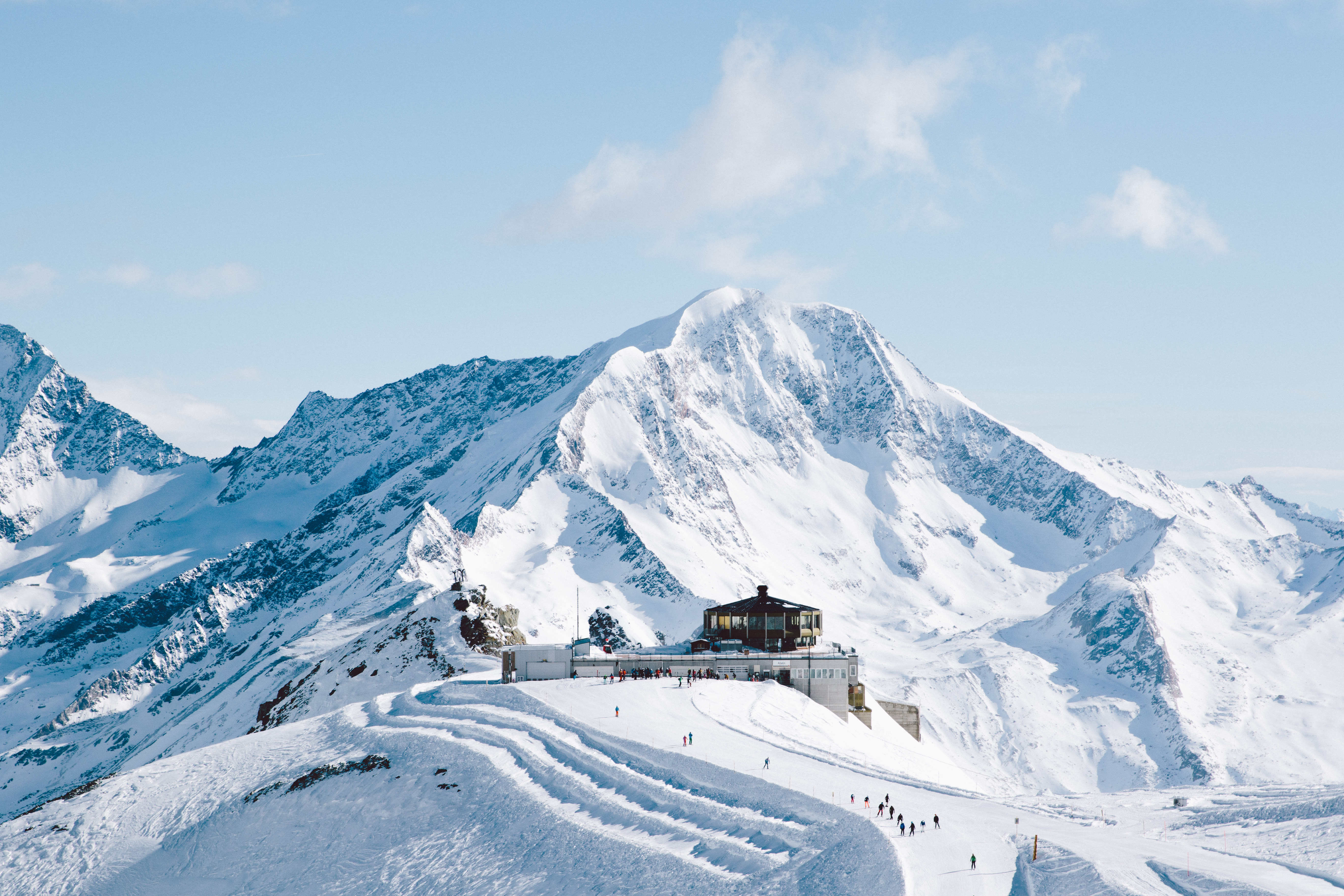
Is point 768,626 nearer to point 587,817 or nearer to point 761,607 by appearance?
point 761,607

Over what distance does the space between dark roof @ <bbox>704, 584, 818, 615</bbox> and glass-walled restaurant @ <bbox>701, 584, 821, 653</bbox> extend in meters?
0.05

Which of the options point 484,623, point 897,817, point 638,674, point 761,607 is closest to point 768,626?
point 761,607

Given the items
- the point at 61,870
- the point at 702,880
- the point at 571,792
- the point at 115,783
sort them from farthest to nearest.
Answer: the point at 115,783, the point at 61,870, the point at 571,792, the point at 702,880

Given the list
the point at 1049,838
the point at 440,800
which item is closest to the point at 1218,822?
the point at 1049,838

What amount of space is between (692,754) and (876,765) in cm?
1353

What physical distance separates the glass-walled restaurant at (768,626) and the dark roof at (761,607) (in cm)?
5

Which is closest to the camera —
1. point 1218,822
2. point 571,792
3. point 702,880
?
point 702,880

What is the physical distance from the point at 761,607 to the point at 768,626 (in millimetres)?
1973

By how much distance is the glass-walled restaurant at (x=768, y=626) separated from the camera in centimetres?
11288

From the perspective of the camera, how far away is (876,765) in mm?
76250

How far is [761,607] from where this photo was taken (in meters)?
114

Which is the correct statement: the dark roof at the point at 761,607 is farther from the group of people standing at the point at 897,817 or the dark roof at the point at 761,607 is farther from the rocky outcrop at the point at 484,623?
the group of people standing at the point at 897,817

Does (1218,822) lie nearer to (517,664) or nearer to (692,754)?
(692,754)

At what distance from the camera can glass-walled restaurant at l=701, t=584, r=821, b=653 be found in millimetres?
112875
